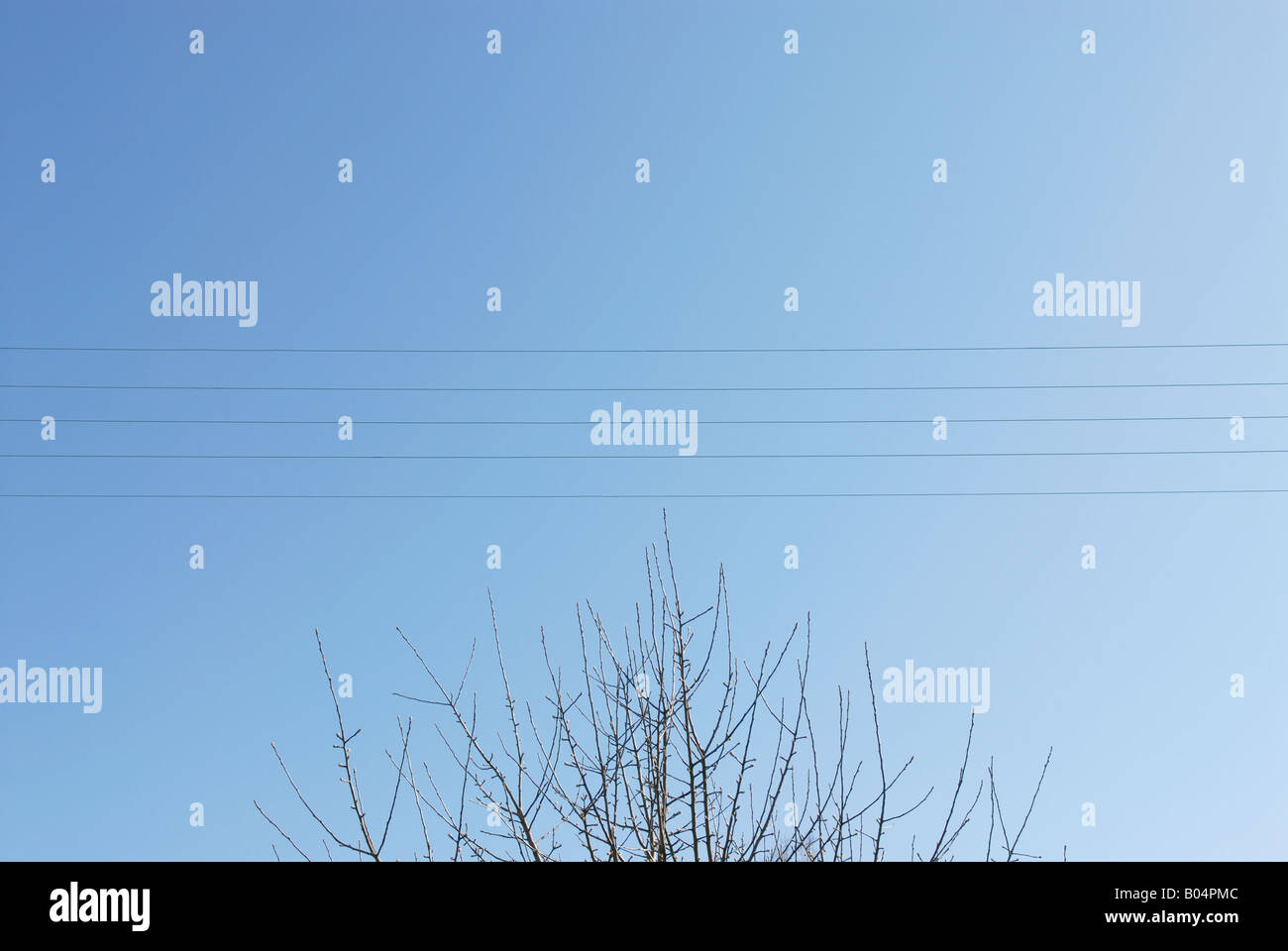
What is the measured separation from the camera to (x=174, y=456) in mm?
6703

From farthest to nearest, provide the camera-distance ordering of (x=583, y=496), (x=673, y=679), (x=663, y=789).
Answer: (x=583, y=496)
(x=673, y=679)
(x=663, y=789)
